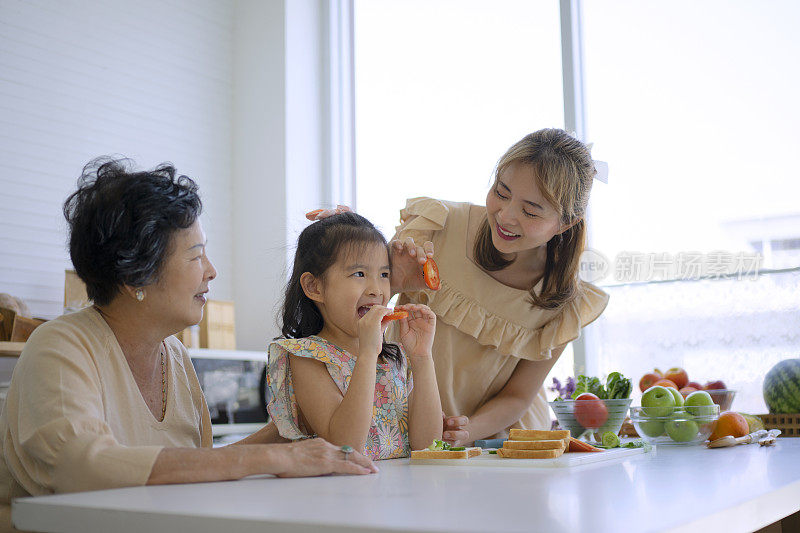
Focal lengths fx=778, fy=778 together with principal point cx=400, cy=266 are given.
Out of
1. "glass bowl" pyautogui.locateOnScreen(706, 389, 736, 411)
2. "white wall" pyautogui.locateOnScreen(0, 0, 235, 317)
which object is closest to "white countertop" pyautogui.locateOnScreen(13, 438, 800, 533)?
"glass bowl" pyautogui.locateOnScreen(706, 389, 736, 411)

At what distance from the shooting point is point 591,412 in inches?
70.2

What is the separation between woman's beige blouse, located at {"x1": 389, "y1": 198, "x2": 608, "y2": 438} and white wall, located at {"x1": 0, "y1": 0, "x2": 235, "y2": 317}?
5.89ft

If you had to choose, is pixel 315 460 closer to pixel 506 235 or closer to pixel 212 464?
pixel 212 464

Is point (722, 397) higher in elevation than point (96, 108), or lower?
lower

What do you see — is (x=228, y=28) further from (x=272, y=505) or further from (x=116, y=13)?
(x=272, y=505)

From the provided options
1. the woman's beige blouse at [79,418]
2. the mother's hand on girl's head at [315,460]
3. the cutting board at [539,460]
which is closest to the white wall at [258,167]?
the woman's beige blouse at [79,418]

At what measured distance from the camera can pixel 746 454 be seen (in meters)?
1.55

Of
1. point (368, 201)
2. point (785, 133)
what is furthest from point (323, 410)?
point (368, 201)

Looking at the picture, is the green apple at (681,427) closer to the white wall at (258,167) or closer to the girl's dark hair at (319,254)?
the girl's dark hair at (319,254)

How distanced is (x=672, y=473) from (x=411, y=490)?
0.44 metres

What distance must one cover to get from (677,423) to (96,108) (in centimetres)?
340

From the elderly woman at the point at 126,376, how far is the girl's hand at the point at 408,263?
0.48 meters

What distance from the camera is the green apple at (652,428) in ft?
5.98

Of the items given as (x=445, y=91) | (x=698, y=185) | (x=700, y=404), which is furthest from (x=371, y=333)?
(x=445, y=91)
